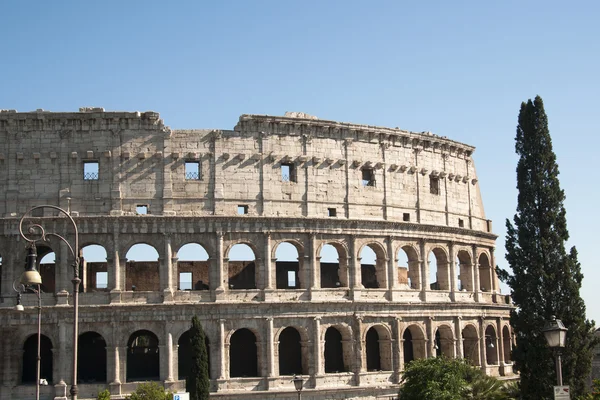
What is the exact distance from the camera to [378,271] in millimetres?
43062

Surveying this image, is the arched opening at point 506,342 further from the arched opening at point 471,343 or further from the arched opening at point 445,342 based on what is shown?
the arched opening at point 445,342

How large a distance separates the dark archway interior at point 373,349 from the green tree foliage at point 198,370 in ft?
39.4

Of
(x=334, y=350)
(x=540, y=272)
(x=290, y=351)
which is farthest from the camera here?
(x=334, y=350)

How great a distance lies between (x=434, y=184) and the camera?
151 ft

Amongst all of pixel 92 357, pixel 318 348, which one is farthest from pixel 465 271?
pixel 92 357

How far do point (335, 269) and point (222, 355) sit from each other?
889 cm

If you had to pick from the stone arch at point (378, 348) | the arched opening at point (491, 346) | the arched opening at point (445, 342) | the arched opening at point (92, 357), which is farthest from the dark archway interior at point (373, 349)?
the arched opening at point (92, 357)

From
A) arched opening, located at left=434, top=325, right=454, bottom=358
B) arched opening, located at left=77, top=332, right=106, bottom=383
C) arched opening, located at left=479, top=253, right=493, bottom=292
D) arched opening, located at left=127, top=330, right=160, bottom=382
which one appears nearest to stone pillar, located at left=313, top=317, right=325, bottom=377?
arched opening, located at left=434, top=325, right=454, bottom=358

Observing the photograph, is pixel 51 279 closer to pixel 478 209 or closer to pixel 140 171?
pixel 140 171

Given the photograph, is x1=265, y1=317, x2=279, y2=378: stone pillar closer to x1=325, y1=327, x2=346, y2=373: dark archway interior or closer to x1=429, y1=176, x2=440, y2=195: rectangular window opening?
x1=325, y1=327, x2=346, y2=373: dark archway interior

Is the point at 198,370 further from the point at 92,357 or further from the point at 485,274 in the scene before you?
the point at 485,274

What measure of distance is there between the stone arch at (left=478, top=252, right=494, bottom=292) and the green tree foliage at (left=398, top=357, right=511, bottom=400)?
15.4 metres

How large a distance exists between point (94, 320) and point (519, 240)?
19.7m

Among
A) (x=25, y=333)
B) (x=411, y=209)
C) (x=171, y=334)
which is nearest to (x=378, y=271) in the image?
(x=411, y=209)
